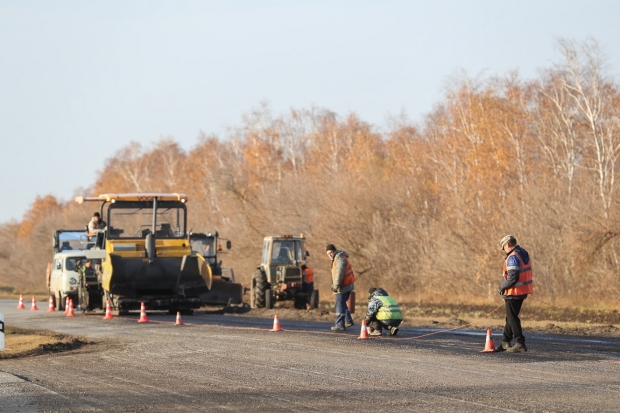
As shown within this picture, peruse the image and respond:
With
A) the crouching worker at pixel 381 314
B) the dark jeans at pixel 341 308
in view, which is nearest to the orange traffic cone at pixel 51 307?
the dark jeans at pixel 341 308

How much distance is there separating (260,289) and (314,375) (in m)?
20.1

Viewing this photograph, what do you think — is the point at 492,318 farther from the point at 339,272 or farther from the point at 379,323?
the point at 379,323

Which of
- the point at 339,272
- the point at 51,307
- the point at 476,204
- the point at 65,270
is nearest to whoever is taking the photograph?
the point at 339,272

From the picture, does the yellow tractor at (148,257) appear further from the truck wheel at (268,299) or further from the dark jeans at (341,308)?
the dark jeans at (341,308)

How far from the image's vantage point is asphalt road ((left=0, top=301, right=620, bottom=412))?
398 inches

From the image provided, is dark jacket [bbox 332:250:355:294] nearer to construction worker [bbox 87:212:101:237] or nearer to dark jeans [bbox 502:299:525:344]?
dark jeans [bbox 502:299:525:344]

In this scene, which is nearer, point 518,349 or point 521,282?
→ point 521,282

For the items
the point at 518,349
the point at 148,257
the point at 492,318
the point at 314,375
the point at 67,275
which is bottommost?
the point at 314,375

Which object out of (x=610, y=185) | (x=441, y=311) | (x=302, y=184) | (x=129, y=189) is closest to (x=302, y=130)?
(x=129, y=189)

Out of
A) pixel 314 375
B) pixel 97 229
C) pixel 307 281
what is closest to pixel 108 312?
pixel 97 229

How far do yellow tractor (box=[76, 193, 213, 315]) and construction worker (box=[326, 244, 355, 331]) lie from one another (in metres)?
7.55

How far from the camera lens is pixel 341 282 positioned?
19484 mm

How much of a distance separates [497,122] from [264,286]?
22.3m

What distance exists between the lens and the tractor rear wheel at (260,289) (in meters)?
32.3
